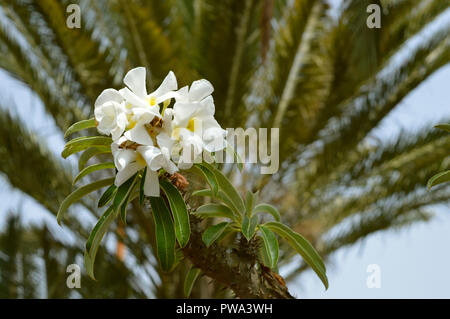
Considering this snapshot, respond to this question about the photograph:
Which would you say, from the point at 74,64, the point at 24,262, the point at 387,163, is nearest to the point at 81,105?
the point at 74,64

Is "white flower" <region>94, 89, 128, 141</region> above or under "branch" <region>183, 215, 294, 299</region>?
above

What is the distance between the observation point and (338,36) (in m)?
4.79

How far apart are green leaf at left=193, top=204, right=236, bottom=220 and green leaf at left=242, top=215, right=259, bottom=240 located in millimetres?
55

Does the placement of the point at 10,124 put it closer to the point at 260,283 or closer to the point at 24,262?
the point at 24,262

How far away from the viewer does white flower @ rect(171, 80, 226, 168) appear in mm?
1305

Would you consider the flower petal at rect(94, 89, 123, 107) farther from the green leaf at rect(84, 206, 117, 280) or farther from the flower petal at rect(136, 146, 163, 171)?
the green leaf at rect(84, 206, 117, 280)

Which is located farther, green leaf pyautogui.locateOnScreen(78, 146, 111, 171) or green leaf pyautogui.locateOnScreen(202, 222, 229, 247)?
green leaf pyautogui.locateOnScreen(78, 146, 111, 171)

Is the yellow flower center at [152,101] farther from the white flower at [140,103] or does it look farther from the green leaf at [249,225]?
the green leaf at [249,225]

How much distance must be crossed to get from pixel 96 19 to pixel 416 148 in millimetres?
3212

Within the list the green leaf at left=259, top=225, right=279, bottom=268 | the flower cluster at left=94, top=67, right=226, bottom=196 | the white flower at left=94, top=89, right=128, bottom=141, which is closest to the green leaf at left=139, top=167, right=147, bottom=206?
the flower cluster at left=94, top=67, right=226, bottom=196

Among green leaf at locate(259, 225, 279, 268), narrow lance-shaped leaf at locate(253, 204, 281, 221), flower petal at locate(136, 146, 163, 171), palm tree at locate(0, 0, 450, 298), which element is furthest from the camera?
palm tree at locate(0, 0, 450, 298)

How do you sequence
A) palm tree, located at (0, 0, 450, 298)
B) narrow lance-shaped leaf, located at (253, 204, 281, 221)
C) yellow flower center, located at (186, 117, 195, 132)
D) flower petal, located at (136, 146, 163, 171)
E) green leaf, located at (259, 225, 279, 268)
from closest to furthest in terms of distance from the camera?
flower petal, located at (136, 146, 163, 171), yellow flower center, located at (186, 117, 195, 132), green leaf, located at (259, 225, 279, 268), narrow lance-shaped leaf, located at (253, 204, 281, 221), palm tree, located at (0, 0, 450, 298)

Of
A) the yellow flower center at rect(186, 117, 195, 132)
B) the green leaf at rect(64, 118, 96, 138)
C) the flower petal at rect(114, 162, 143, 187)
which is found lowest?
the flower petal at rect(114, 162, 143, 187)
